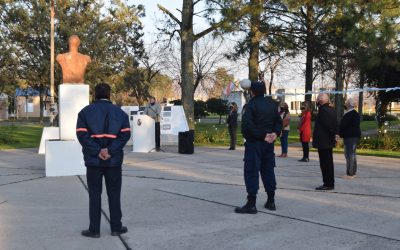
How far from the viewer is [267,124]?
7.23m

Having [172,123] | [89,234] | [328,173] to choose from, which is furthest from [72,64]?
[172,123]

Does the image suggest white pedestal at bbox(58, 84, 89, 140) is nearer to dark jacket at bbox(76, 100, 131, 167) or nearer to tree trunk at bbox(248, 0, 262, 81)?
dark jacket at bbox(76, 100, 131, 167)

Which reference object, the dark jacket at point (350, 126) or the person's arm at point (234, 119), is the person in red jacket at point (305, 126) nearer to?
the dark jacket at point (350, 126)

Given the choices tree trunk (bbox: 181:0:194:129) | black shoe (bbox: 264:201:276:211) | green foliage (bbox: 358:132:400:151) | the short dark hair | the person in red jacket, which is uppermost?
tree trunk (bbox: 181:0:194:129)

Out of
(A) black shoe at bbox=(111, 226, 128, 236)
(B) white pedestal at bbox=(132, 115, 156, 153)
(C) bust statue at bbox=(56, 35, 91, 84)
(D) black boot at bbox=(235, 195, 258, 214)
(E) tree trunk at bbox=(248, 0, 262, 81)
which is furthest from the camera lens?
(E) tree trunk at bbox=(248, 0, 262, 81)

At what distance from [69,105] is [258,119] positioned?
19.1ft

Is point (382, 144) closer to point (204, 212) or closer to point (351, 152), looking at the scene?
point (351, 152)

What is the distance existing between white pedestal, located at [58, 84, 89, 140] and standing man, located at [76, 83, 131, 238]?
18.6ft

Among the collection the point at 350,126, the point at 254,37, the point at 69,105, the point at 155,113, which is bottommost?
the point at 350,126

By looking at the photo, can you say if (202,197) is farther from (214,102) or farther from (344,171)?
(214,102)

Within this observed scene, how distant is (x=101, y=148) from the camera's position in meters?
5.88

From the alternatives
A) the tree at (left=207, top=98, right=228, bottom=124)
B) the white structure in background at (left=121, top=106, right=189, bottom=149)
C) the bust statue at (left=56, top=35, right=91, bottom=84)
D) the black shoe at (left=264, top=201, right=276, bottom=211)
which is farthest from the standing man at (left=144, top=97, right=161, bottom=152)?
the tree at (left=207, top=98, right=228, bottom=124)

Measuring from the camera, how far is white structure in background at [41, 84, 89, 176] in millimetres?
11086

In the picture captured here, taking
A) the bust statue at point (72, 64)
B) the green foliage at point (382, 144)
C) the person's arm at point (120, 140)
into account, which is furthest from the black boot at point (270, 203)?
the green foliage at point (382, 144)
